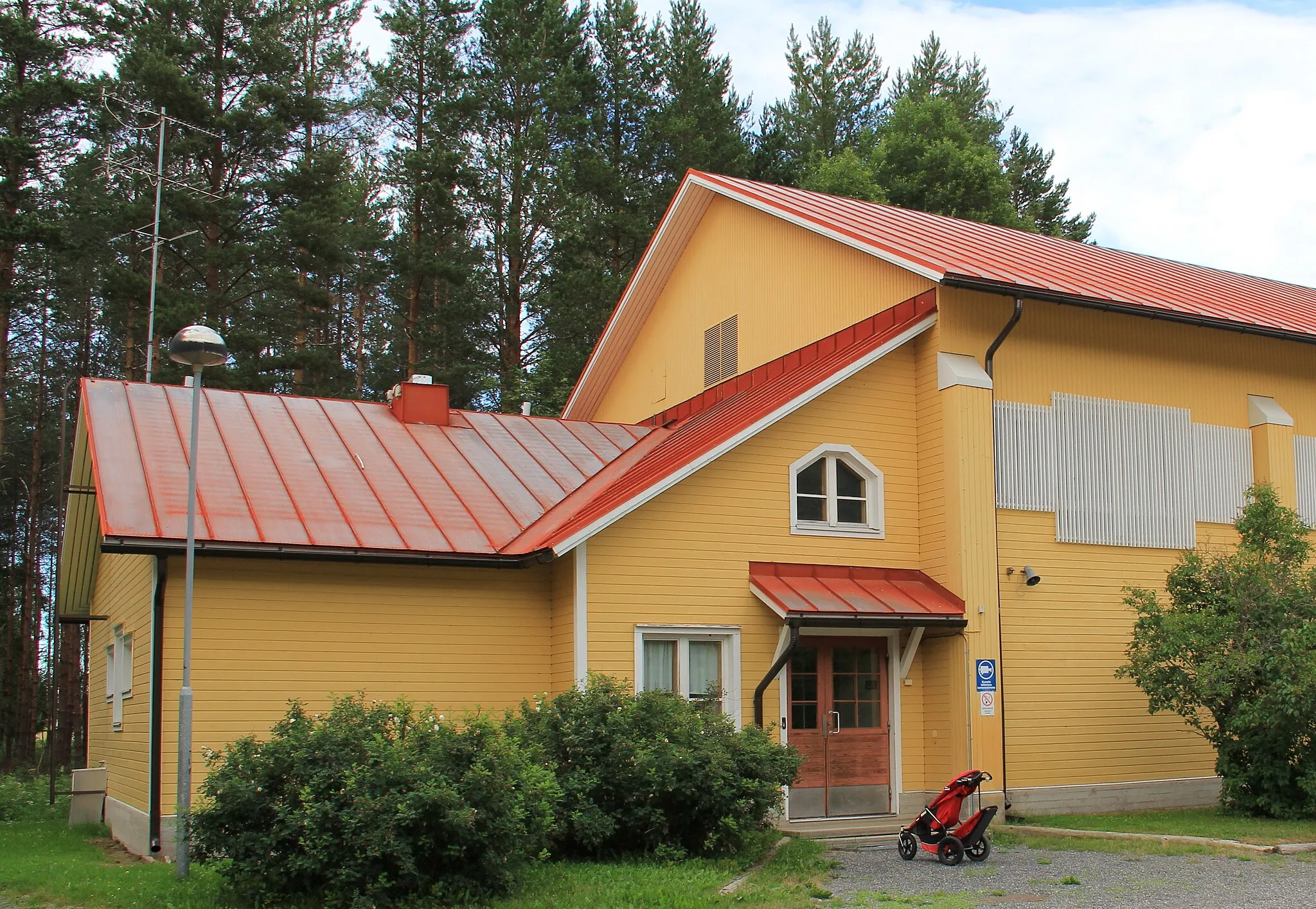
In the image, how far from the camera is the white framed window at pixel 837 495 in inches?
645

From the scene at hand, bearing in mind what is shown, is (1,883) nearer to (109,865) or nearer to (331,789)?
(109,865)

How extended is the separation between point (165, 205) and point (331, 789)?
23.8 m

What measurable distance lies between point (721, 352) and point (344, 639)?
917 centimetres

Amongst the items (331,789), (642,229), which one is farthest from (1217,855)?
(642,229)

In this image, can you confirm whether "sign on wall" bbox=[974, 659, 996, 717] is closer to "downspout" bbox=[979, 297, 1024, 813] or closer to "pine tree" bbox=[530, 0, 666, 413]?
"downspout" bbox=[979, 297, 1024, 813]

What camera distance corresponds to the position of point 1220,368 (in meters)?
19.2

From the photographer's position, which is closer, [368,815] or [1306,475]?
[368,815]

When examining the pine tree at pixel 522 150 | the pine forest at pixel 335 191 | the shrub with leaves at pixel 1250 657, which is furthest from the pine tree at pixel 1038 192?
the shrub with leaves at pixel 1250 657

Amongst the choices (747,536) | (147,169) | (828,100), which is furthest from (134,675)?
(828,100)

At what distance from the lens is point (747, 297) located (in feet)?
68.7

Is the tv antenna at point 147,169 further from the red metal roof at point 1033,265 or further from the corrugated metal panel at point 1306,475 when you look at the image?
the corrugated metal panel at point 1306,475

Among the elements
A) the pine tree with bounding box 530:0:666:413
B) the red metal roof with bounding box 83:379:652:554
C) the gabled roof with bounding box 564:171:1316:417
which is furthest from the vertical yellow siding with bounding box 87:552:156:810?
the pine tree with bounding box 530:0:666:413

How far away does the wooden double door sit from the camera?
15898mm

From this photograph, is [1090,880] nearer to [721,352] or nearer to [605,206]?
[721,352]
